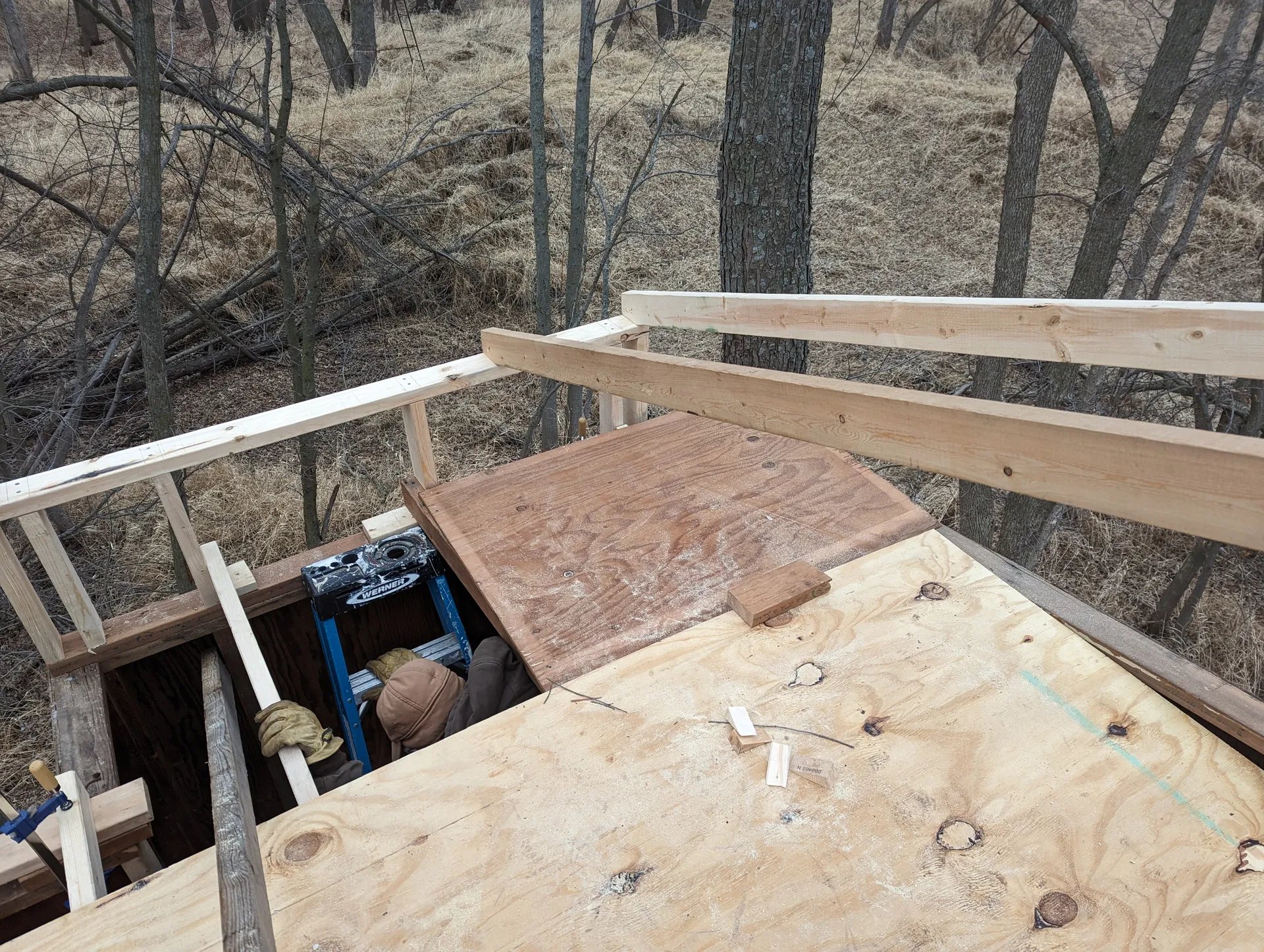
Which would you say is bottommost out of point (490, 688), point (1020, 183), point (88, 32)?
point (490, 688)

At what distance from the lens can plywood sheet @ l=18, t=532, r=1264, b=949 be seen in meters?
1.26

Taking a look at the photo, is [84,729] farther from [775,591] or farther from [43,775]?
[775,591]

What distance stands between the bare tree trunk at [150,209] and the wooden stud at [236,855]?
1738 millimetres

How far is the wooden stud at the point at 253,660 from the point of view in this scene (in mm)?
1749

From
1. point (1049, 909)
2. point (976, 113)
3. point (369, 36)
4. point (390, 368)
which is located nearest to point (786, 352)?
point (1049, 909)

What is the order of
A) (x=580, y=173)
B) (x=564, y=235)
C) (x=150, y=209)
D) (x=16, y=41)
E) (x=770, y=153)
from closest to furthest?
(x=150, y=209)
(x=770, y=153)
(x=580, y=173)
(x=16, y=41)
(x=564, y=235)

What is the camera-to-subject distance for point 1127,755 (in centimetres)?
149

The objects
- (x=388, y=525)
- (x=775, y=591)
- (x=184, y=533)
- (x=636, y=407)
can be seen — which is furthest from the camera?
(x=636, y=407)

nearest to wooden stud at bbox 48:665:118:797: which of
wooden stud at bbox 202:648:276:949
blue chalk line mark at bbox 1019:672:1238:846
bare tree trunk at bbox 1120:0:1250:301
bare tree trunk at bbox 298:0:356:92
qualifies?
wooden stud at bbox 202:648:276:949

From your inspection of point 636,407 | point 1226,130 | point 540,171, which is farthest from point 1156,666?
point 1226,130

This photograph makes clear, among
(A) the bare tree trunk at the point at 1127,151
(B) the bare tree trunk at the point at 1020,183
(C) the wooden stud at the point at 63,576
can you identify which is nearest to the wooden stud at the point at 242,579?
(C) the wooden stud at the point at 63,576

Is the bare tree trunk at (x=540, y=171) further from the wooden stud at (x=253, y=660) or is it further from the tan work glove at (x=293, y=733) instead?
the tan work glove at (x=293, y=733)

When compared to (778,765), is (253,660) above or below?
below

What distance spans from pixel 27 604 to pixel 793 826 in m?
2.06
